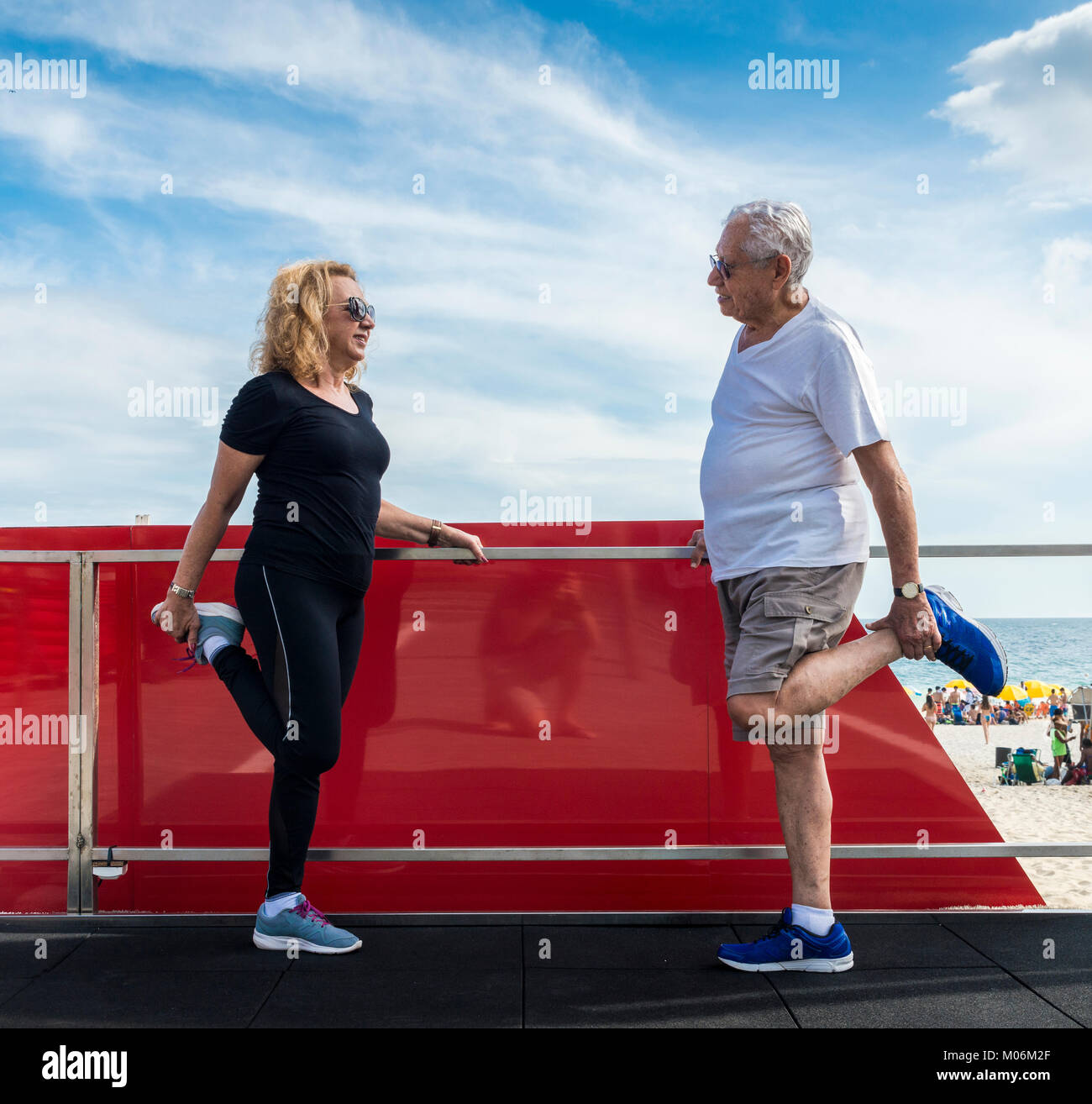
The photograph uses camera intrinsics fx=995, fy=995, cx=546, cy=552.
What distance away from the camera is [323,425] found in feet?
8.45

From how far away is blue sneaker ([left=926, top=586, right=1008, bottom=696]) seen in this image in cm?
247

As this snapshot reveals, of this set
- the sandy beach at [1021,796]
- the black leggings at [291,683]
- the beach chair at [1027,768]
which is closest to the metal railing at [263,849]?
the sandy beach at [1021,796]

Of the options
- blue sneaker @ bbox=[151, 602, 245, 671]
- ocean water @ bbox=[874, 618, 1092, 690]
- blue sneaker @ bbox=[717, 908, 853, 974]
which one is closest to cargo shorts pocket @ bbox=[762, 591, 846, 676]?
blue sneaker @ bbox=[717, 908, 853, 974]

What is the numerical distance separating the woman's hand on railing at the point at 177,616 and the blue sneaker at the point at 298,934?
0.80 meters

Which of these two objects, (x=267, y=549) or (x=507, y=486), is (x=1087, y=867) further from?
(x=267, y=549)

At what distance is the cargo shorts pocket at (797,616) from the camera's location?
2.40m

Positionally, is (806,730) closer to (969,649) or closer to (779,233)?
(969,649)

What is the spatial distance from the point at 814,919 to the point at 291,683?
4.82 ft

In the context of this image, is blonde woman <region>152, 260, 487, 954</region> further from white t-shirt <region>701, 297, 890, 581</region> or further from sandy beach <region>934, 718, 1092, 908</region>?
sandy beach <region>934, 718, 1092, 908</region>

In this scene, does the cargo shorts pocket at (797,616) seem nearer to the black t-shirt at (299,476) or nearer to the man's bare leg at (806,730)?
the man's bare leg at (806,730)

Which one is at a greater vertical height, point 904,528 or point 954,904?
point 904,528
